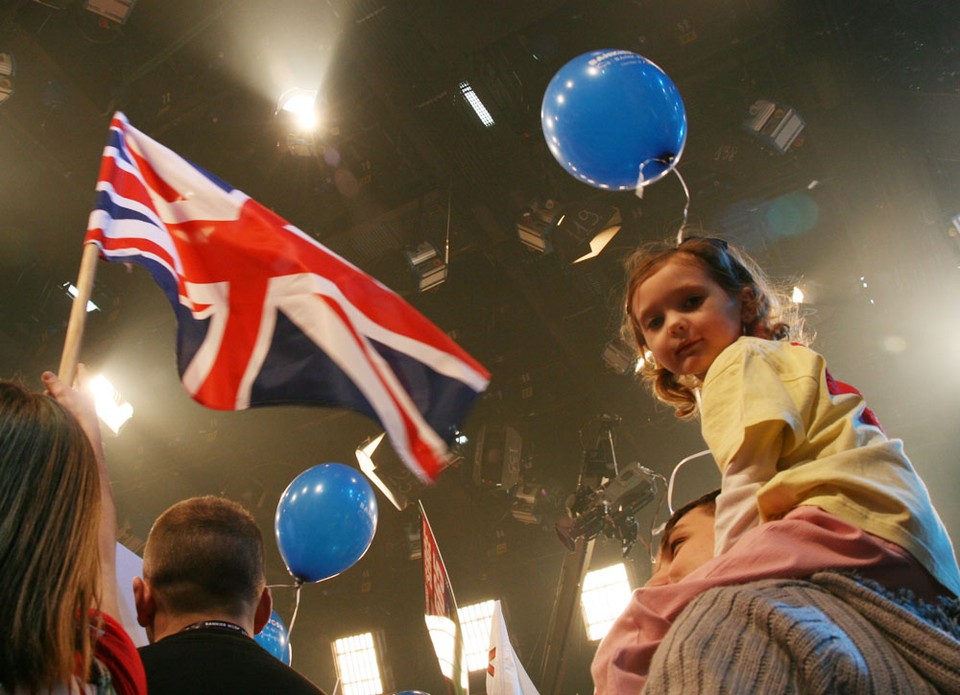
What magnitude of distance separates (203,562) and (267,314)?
0.71m

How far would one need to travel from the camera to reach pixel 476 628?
817 centimetres

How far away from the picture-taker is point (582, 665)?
7.33m

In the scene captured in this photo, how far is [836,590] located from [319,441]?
7.82 meters

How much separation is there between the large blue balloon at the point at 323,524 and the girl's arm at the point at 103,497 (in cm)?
287

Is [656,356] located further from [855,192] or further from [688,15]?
[855,192]

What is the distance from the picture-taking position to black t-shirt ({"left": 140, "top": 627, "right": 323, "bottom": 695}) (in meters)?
1.59

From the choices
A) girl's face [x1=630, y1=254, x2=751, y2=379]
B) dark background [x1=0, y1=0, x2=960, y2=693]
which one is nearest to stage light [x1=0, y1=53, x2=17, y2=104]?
dark background [x1=0, y1=0, x2=960, y2=693]

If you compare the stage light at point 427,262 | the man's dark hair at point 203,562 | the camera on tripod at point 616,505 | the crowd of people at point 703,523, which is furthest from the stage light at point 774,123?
the man's dark hair at point 203,562

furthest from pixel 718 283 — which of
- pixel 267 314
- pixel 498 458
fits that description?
pixel 498 458

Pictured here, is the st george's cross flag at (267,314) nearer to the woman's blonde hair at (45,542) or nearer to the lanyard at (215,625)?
the lanyard at (215,625)

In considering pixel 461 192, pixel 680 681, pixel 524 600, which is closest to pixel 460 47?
pixel 461 192

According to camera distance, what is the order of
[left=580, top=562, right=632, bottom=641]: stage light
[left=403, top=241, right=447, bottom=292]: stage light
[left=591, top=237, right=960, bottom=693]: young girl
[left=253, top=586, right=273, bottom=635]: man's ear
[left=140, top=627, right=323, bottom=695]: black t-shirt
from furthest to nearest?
[left=580, top=562, right=632, bottom=641]: stage light < [left=403, top=241, right=447, bottom=292]: stage light < [left=253, top=586, right=273, bottom=635]: man's ear < [left=140, top=627, right=323, bottom=695]: black t-shirt < [left=591, top=237, right=960, bottom=693]: young girl

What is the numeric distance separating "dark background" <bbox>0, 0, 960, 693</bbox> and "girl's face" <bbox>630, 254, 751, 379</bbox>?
12.8 ft

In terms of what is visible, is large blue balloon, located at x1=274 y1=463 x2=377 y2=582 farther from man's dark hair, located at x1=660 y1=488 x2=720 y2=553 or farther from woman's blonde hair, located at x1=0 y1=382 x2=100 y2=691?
woman's blonde hair, located at x1=0 y1=382 x2=100 y2=691
